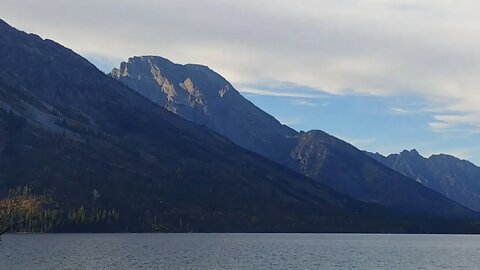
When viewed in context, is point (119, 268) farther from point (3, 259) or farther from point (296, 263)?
point (296, 263)

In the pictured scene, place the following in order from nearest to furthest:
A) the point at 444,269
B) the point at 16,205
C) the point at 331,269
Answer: the point at 16,205 → the point at 331,269 → the point at 444,269

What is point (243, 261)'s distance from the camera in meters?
189

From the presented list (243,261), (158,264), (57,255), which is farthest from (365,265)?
(57,255)

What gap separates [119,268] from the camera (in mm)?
160500

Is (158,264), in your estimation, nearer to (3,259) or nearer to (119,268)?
(119,268)

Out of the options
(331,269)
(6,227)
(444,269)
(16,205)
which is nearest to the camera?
(16,205)

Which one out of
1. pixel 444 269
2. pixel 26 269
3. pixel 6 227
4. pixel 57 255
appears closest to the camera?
pixel 6 227

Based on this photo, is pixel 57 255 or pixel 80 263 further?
pixel 57 255

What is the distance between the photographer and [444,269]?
181m

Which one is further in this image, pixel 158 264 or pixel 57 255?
pixel 57 255

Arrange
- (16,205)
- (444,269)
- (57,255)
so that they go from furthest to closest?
1. (57,255)
2. (444,269)
3. (16,205)

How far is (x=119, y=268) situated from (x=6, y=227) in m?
134

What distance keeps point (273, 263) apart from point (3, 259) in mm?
73956

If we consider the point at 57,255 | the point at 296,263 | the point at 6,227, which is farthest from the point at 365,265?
the point at 6,227
